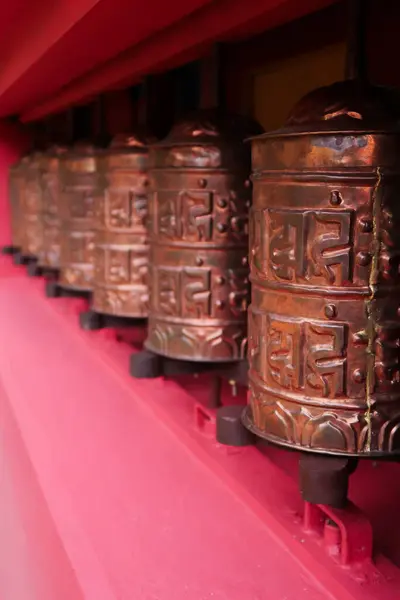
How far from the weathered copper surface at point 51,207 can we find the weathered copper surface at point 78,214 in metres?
0.31

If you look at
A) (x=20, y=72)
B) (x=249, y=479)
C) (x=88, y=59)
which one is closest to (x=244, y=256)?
(x=249, y=479)

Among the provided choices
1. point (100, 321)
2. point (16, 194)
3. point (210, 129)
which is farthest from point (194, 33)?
point (16, 194)

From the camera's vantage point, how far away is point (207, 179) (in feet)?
3.93

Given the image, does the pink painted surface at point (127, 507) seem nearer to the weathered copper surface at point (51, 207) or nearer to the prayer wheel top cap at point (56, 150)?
the weathered copper surface at point (51, 207)

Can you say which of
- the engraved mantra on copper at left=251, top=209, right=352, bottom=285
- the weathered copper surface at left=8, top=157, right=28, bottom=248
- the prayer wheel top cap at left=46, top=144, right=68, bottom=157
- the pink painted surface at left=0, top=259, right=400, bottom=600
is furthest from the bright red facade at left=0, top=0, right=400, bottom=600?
the weathered copper surface at left=8, top=157, right=28, bottom=248

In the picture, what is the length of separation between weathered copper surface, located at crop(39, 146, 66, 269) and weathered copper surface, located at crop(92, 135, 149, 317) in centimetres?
75

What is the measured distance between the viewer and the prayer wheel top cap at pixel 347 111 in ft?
2.71

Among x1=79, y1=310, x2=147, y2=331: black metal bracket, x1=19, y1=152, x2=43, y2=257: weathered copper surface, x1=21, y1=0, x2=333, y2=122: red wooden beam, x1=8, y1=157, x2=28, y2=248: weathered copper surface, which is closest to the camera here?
x1=21, y1=0, x2=333, y2=122: red wooden beam

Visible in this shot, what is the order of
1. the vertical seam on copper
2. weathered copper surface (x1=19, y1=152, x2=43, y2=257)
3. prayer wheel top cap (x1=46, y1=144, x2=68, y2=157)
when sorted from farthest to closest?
weathered copper surface (x1=19, y1=152, x2=43, y2=257), prayer wheel top cap (x1=46, y1=144, x2=68, y2=157), the vertical seam on copper

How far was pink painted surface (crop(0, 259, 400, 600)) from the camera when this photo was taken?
87 cm

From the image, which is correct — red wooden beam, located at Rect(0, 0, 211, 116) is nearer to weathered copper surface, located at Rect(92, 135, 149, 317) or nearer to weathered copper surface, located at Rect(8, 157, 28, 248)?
weathered copper surface, located at Rect(92, 135, 149, 317)

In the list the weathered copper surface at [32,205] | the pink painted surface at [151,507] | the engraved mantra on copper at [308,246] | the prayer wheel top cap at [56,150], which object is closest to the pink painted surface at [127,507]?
the pink painted surface at [151,507]

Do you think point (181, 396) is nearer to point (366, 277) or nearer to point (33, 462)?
point (33, 462)

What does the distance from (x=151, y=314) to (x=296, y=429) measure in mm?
480
